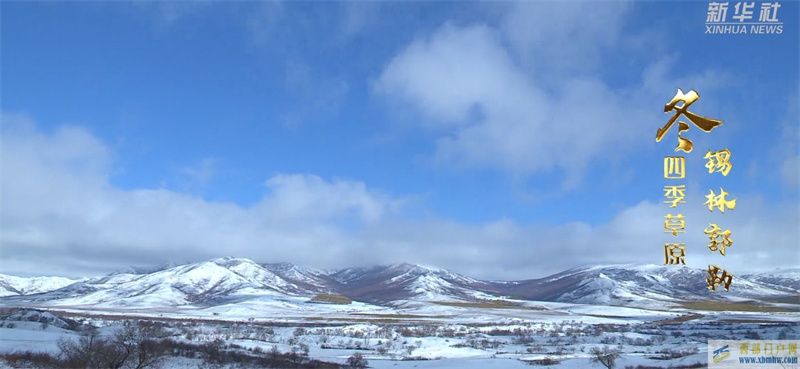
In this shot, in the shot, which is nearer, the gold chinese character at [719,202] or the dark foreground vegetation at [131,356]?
the gold chinese character at [719,202]

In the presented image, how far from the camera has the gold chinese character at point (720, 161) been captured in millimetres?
14484

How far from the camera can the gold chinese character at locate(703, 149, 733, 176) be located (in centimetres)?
1448

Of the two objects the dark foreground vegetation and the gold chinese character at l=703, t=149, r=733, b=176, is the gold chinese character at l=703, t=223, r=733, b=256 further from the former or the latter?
the dark foreground vegetation

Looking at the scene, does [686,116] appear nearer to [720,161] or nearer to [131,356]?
[720,161]

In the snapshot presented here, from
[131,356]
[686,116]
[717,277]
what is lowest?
[131,356]

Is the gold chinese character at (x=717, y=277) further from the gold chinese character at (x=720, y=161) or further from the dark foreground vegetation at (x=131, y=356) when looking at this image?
the dark foreground vegetation at (x=131, y=356)

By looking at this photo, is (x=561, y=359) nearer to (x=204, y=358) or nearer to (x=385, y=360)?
(x=385, y=360)

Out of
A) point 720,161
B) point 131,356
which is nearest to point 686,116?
point 720,161

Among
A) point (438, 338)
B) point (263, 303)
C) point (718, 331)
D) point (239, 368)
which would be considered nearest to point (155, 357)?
point (239, 368)

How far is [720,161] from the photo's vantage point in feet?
47.8

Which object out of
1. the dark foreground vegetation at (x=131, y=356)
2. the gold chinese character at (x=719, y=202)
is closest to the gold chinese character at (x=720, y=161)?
the gold chinese character at (x=719, y=202)

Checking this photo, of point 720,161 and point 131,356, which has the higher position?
point 720,161

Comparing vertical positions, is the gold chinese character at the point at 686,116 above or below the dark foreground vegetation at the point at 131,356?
above

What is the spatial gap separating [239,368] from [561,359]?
29.0 meters
